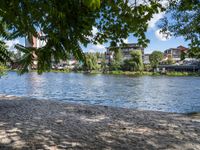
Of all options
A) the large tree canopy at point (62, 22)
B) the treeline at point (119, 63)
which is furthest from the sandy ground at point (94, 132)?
the treeline at point (119, 63)

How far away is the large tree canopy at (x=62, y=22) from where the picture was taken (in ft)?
10.7

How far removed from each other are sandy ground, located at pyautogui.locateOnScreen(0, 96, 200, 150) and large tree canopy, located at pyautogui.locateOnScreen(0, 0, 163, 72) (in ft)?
11.4

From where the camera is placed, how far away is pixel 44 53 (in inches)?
163

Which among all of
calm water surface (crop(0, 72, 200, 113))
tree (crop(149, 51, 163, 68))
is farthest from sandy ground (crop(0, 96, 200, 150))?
tree (crop(149, 51, 163, 68))

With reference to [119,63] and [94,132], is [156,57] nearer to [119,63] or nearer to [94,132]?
[119,63]

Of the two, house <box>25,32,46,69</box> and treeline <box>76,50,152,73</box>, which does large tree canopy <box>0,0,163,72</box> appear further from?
treeline <box>76,50,152,73</box>

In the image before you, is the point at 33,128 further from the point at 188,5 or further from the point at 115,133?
the point at 188,5

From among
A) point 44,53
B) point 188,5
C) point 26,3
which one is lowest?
point 44,53

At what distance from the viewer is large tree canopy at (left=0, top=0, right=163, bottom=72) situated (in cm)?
327

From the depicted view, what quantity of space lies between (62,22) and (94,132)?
5.67 meters

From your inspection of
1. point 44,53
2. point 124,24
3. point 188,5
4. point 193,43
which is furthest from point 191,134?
point 44,53

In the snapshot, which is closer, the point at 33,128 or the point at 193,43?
the point at 193,43

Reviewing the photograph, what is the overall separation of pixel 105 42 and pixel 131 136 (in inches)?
155

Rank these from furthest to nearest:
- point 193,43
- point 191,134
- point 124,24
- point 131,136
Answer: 1. point 191,134
2. point 131,136
3. point 193,43
4. point 124,24
